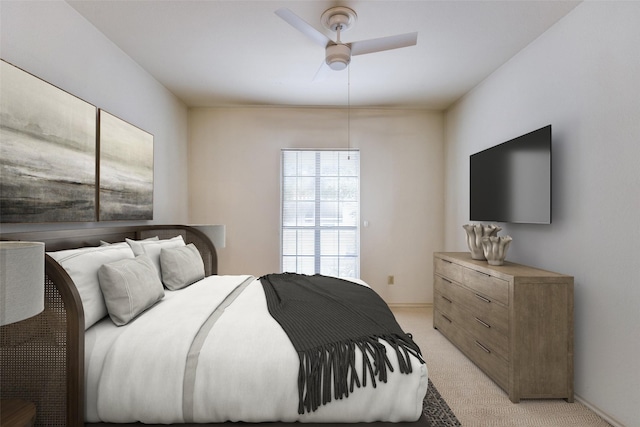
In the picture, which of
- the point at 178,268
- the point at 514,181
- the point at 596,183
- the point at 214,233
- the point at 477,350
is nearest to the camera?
the point at 596,183

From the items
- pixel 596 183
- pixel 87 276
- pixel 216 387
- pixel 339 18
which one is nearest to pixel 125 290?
pixel 87 276

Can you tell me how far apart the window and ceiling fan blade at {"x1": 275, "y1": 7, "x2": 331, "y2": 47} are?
2236 millimetres

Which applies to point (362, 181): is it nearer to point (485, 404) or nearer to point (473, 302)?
point (473, 302)

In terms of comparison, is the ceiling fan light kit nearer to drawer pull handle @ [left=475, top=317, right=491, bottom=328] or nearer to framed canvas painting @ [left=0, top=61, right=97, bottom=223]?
framed canvas painting @ [left=0, top=61, right=97, bottom=223]

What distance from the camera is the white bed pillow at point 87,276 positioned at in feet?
5.53

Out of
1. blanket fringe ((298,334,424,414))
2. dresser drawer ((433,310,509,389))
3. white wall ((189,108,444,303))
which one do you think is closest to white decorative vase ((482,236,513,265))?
dresser drawer ((433,310,509,389))

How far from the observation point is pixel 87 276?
1.76 m

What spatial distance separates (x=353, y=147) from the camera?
4.60 m

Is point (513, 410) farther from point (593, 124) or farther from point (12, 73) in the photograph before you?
point (12, 73)

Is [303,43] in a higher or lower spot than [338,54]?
higher

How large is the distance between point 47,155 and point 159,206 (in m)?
1.64

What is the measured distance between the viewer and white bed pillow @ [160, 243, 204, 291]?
2.54 m

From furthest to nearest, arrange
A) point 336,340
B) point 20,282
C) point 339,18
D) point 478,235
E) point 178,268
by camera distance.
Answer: point 478,235, point 178,268, point 339,18, point 336,340, point 20,282

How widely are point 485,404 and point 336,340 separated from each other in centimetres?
137
